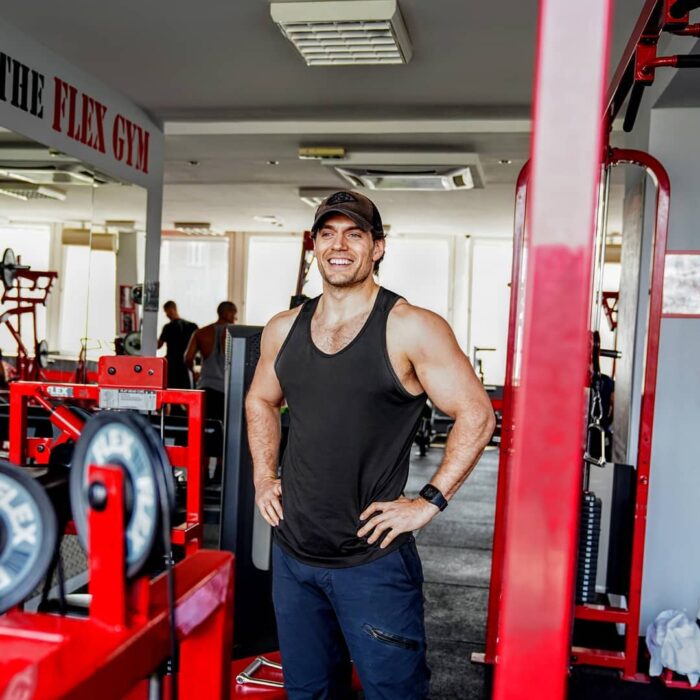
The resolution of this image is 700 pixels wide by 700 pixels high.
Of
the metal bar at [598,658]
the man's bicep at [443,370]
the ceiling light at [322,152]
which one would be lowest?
the metal bar at [598,658]

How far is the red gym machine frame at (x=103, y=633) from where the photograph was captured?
0.85 m

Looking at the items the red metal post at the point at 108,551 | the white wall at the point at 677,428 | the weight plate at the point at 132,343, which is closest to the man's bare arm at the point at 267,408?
the red metal post at the point at 108,551

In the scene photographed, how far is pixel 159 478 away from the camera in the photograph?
0.98m

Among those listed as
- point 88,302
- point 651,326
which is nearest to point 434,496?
point 651,326

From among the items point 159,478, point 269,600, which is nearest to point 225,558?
point 159,478

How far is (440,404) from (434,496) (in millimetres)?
205

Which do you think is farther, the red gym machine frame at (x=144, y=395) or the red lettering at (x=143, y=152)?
the red lettering at (x=143, y=152)

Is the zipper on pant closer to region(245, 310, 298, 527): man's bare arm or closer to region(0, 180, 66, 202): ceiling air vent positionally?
region(245, 310, 298, 527): man's bare arm

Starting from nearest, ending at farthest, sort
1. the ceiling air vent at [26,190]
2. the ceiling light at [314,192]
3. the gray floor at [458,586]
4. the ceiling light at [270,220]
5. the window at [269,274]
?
the gray floor at [458,586], the ceiling air vent at [26,190], the ceiling light at [314,192], the ceiling light at [270,220], the window at [269,274]

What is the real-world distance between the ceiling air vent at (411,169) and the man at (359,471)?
4.28 metres

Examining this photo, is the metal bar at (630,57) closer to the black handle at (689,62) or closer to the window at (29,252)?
the black handle at (689,62)

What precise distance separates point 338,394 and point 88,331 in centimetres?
376

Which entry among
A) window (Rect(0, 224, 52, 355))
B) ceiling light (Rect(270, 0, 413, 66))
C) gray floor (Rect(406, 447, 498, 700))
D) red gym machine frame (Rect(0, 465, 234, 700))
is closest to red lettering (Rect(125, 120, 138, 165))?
window (Rect(0, 224, 52, 355))

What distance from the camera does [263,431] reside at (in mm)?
2156
